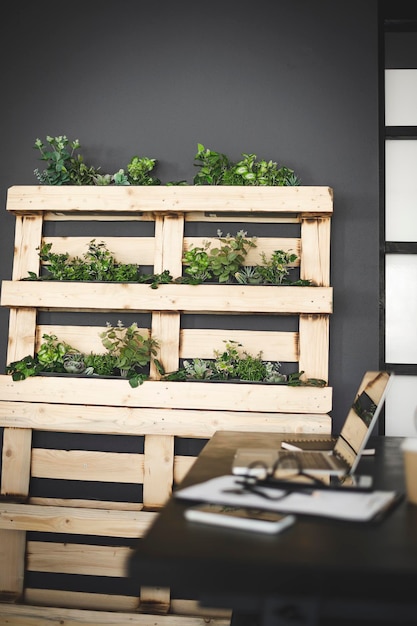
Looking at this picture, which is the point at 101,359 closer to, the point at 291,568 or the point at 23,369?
the point at 23,369

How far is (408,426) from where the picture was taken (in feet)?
Answer: 8.34

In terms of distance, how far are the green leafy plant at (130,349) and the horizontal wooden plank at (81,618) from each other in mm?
913

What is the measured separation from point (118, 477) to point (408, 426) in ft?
4.14

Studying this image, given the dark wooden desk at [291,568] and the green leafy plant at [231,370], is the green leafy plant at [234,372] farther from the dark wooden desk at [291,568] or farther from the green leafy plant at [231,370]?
the dark wooden desk at [291,568]

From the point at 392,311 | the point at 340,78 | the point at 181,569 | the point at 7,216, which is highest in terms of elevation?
the point at 340,78

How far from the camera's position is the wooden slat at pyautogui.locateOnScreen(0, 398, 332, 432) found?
2301mm

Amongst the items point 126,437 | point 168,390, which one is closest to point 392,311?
point 168,390

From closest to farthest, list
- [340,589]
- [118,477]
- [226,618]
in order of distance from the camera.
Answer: [340,589], [226,618], [118,477]

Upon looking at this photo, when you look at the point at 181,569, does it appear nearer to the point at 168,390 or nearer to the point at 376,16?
the point at 168,390

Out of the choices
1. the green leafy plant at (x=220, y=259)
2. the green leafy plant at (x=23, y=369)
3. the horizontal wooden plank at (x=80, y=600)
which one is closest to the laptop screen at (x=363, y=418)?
the green leafy plant at (x=220, y=259)

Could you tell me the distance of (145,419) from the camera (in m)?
2.36

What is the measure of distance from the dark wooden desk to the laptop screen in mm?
352

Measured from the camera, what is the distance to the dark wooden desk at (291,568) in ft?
2.35

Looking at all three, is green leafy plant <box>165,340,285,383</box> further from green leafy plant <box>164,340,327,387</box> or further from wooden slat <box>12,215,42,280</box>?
wooden slat <box>12,215,42,280</box>
